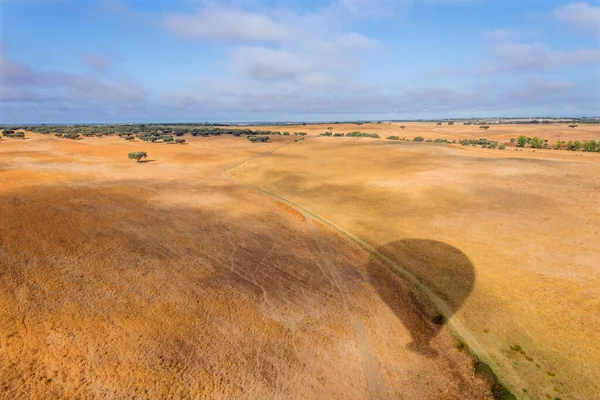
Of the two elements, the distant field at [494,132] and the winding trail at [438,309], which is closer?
the winding trail at [438,309]

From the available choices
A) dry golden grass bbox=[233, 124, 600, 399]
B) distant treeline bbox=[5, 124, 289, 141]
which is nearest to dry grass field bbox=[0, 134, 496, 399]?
dry golden grass bbox=[233, 124, 600, 399]

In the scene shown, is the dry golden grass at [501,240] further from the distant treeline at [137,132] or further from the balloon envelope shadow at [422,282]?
the distant treeline at [137,132]

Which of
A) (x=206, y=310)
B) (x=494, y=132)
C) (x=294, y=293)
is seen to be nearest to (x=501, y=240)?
(x=294, y=293)

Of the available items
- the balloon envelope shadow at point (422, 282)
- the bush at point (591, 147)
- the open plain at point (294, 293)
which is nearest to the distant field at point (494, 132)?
the bush at point (591, 147)

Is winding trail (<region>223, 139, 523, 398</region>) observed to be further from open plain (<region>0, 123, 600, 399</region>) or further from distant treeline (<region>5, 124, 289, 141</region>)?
distant treeline (<region>5, 124, 289, 141</region>)

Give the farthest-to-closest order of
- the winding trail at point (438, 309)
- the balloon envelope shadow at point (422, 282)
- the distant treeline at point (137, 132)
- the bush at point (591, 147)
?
the distant treeline at point (137, 132) → the bush at point (591, 147) → the balloon envelope shadow at point (422, 282) → the winding trail at point (438, 309)

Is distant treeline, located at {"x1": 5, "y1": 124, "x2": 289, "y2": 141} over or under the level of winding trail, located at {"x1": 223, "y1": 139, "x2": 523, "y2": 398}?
over

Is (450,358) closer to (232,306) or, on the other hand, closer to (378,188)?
(232,306)
